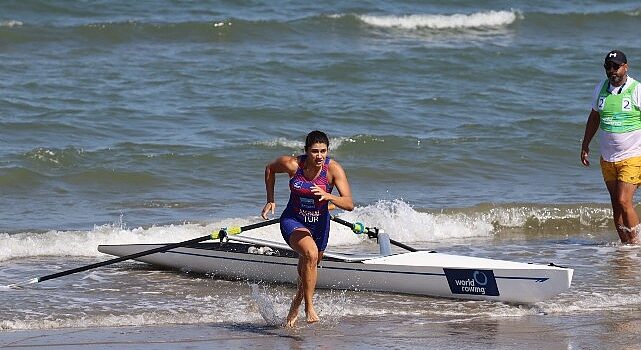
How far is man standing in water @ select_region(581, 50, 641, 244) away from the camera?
10.4 m

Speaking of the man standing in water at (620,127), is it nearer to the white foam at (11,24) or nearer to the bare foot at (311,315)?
the bare foot at (311,315)

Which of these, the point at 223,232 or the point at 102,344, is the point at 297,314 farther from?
the point at 102,344

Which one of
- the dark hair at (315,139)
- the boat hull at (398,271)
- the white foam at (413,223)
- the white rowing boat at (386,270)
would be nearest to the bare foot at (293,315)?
the white rowing boat at (386,270)

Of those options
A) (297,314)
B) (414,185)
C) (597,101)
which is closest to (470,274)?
(297,314)

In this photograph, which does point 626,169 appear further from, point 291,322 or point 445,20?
point 445,20

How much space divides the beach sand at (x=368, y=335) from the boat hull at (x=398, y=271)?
34 cm

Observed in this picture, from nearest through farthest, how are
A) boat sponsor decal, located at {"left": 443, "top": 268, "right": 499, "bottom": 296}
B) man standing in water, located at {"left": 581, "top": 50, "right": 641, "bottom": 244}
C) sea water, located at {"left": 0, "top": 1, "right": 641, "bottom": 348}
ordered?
boat sponsor decal, located at {"left": 443, "top": 268, "right": 499, "bottom": 296} < sea water, located at {"left": 0, "top": 1, "right": 641, "bottom": 348} < man standing in water, located at {"left": 581, "top": 50, "right": 641, "bottom": 244}

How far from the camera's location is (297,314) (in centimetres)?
820

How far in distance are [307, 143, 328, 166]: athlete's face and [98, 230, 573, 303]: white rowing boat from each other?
1433 millimetres

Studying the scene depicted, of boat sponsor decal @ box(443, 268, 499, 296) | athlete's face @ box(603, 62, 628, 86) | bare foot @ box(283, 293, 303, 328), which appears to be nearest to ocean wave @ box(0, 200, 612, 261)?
athlete's face @ box(603, 62, 628, 86)

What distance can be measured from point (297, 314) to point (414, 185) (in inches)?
248

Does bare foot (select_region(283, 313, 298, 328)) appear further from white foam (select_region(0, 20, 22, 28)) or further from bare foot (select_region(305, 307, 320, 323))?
white foam (select_region(0, 20, 22, 28))

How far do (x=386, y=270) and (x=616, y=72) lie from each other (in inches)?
110

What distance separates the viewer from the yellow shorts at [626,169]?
10445mm
